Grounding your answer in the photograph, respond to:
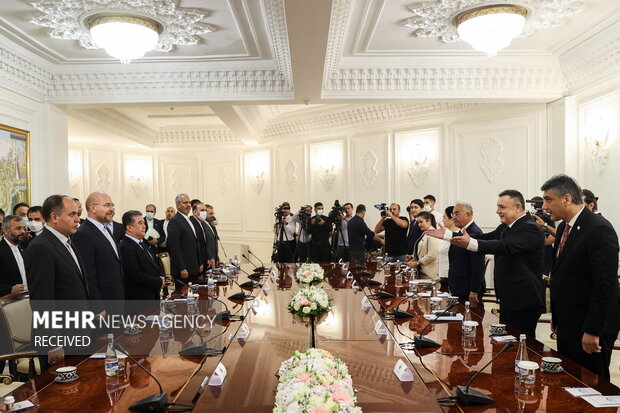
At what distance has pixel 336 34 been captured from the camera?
4.75 meters

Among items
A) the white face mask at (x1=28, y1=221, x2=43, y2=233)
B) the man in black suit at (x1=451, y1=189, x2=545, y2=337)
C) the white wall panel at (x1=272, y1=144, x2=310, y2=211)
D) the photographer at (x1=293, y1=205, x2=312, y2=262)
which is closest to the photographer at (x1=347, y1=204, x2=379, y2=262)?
the photographer at (x1=293, y1=205, x2=312, y2=262)

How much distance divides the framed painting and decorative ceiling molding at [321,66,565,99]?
3.64 metres

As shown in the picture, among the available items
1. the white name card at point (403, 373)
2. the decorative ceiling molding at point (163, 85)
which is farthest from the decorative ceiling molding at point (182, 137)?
the white name card at point (403, 373)

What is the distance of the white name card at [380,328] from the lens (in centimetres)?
269

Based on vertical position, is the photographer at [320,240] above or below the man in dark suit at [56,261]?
below

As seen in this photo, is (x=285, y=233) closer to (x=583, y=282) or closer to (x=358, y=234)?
(x=358, y=234)

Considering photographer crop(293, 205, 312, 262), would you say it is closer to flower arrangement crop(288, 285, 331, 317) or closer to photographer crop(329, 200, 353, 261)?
photographer crop(329, 200, 353, 261)

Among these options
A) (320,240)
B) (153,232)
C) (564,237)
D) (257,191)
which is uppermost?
(257,191)

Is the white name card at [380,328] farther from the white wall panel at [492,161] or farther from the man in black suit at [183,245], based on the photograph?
the white wall panel at [492,161]

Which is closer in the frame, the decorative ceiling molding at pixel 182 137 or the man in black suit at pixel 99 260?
the man in black suit at pixel 99 260

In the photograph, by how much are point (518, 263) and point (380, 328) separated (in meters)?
1.14

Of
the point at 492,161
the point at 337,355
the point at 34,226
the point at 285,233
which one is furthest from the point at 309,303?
the point at 285,233

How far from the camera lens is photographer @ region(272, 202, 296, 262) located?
8398 mm

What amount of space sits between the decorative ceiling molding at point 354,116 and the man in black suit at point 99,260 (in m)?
5.87
